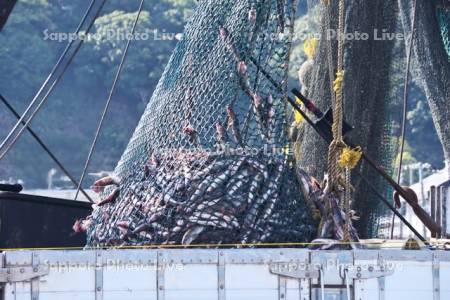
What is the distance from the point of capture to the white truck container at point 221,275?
861 centimetres

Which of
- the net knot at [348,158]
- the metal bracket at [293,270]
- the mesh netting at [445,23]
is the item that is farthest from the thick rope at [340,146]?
the mesh netting at [445,23]

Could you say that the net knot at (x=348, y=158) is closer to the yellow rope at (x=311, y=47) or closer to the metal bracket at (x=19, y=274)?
the metal bracket at (x=19, y=274)

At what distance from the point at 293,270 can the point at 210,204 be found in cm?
135

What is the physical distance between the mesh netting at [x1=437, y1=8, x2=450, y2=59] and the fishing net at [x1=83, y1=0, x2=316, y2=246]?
11.0ft

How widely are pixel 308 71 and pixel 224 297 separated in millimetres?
6350

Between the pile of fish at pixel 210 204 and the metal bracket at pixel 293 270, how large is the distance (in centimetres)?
117

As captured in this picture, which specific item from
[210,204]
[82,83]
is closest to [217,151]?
[210,204]

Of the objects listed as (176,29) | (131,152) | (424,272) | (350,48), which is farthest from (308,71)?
(176,29)

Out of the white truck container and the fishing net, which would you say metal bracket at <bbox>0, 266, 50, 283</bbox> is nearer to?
the white truck container

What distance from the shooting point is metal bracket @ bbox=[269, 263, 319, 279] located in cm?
873

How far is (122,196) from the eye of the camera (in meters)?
10.5

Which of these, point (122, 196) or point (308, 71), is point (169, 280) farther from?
point (308, 71)

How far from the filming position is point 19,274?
8.54m

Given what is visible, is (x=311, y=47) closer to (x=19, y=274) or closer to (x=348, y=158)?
(x=348, y=158)
